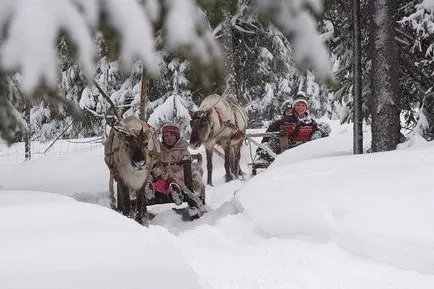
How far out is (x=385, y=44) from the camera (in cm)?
701

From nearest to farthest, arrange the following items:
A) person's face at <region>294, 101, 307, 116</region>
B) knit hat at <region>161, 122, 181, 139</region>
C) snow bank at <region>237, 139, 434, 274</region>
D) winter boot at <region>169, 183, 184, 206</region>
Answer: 1. snow bank at <region>237, 139, 434, 274</region>
2. winter boot at <region>169, 183, 184, 206</region>
3. knit hat at <region>161, 122, 181, 139</region>
4. person's face at <region>294, 101, 307, 116</region>

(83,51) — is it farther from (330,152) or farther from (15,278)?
(330,152)

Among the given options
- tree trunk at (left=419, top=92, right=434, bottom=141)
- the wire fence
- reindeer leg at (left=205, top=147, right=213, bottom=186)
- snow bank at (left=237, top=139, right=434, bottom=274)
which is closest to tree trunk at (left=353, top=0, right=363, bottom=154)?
tree trunk at (left=419, top=92, right=434, bottom=141)

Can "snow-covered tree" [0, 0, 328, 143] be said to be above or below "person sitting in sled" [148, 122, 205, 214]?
above

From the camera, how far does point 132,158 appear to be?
6.65m

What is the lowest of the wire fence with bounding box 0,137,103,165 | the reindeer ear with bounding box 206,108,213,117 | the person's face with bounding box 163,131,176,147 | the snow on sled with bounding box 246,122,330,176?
the wire fence with bounding box 0,137,103,165

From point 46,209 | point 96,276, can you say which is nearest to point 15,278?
point 96,276

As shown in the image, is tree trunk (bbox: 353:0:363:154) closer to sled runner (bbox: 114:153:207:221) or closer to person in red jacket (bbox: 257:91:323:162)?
sled runner (bbox: 114:153:207:221)

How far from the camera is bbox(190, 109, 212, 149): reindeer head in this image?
997 centimetres

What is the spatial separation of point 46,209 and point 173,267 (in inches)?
44.3

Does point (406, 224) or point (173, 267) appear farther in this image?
point (406, 224)

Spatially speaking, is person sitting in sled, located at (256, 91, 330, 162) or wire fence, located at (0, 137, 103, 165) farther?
wire fence, located at (0, 137, 103, 165)

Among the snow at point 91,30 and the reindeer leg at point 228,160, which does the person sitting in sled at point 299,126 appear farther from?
the snow at point 91,30

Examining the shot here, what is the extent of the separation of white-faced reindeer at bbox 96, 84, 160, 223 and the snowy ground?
823 mm
